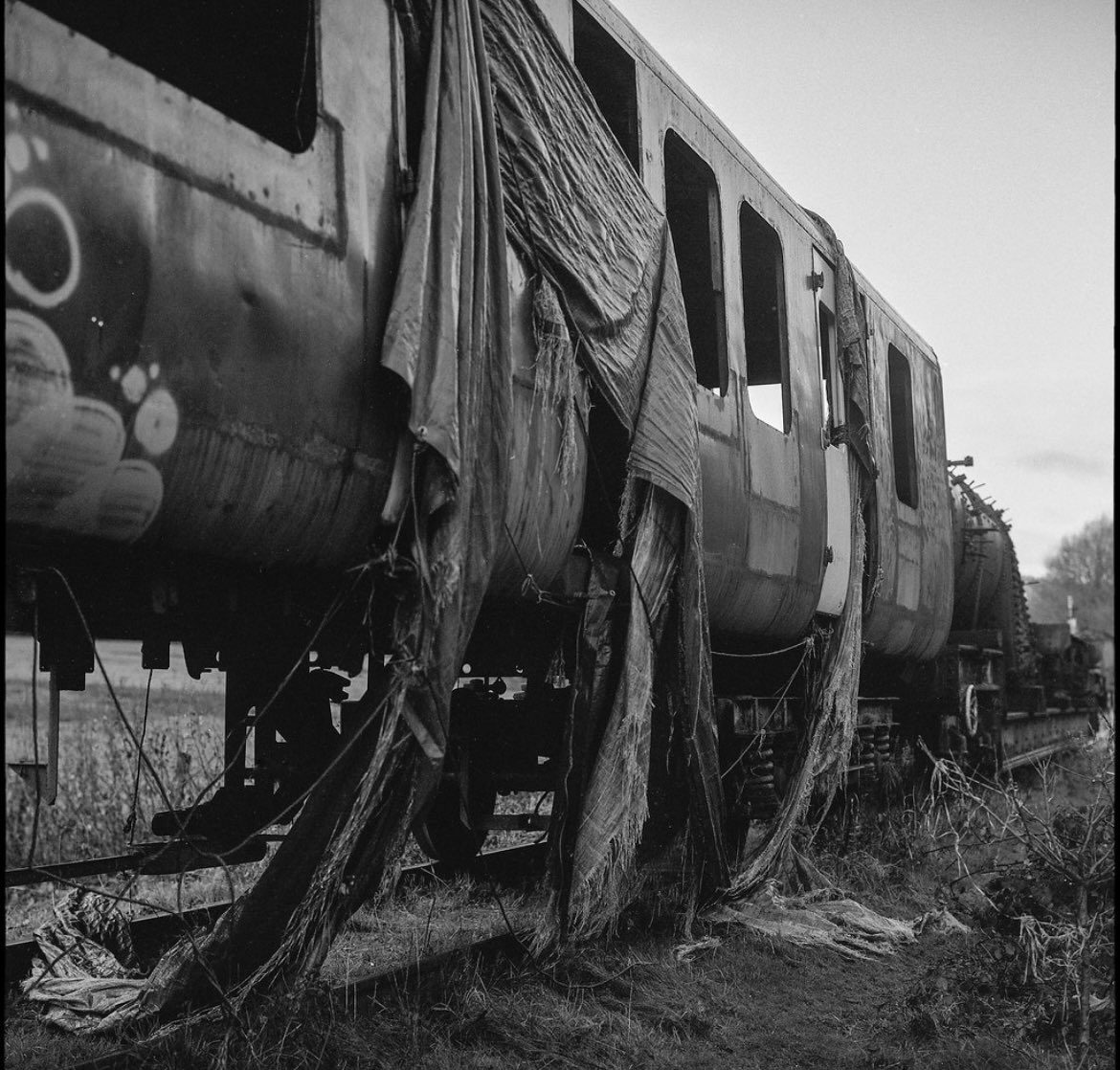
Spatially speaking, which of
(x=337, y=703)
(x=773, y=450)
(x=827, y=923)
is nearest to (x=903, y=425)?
(x=773, y=450)

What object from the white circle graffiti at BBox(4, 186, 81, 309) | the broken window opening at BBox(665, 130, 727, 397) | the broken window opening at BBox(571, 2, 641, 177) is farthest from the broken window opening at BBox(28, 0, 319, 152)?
the broken window opening at BBox(665, 130, 727, 397)

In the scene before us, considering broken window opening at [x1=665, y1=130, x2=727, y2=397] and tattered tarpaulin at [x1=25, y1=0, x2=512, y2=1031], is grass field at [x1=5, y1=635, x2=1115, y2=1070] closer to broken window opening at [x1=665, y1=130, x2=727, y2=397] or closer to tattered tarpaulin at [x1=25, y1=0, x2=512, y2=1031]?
tattered tarpaulin at [x1=25, y1=0, x2=512, y2=1031]

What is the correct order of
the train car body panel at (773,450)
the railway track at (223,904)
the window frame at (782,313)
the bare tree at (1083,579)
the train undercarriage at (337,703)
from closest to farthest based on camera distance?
the train undercarriage at (337,703) < the railway track at (223,904) < the train car body panel at (773,450) < the window frame at (782,313) < the bare tree at (1083,579)

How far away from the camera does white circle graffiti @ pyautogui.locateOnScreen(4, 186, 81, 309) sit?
7.55ft

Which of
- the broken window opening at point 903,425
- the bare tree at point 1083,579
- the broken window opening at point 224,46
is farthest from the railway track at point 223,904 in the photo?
the bare tree at point 1083,579

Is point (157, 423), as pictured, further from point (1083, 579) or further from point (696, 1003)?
point (1083, 579)

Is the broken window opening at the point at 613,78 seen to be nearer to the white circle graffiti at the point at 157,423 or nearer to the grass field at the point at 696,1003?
the white circle graffiti at the point at 157,423

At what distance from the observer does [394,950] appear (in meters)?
5.10

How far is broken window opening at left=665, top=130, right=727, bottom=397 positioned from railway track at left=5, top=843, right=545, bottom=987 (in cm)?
284

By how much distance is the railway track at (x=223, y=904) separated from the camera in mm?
4379

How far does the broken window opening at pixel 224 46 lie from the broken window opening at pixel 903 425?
18.9 ft

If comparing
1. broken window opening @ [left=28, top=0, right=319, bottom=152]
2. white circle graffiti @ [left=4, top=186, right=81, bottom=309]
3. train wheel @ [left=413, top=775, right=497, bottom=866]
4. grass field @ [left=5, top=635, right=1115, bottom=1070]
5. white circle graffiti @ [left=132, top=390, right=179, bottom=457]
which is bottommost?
grass field @ [left=5, top=635, right=1115, bottom=1070]

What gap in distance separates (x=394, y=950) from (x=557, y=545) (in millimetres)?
2184

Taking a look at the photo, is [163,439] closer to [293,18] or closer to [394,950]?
[293,18]
